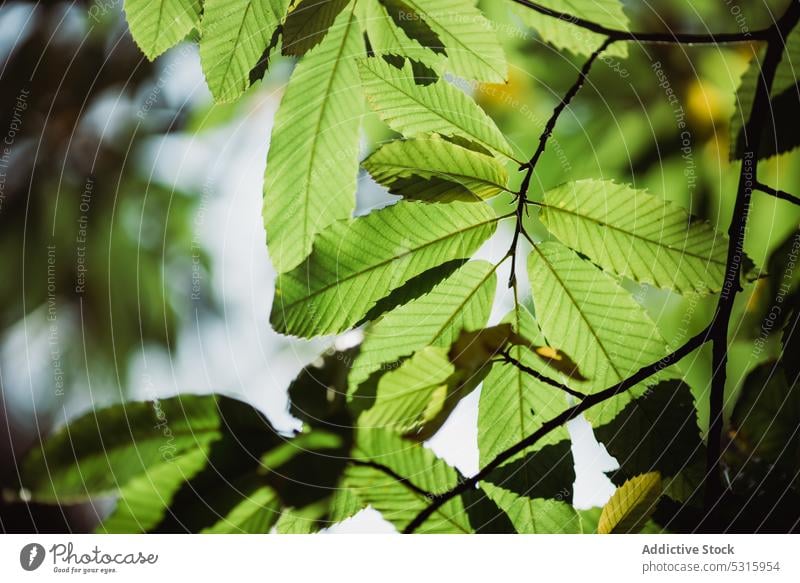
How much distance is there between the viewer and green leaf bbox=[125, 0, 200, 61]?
0.35 meters

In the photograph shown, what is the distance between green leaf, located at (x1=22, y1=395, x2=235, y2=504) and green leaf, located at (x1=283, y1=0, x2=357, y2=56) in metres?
0.21

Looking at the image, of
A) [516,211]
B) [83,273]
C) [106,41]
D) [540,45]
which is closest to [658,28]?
[540,45]

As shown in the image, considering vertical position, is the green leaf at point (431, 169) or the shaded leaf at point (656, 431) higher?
the green leaf at point (431, 169)

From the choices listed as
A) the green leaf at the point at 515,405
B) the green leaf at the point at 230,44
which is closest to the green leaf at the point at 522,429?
the green leaf at the point at 515,405

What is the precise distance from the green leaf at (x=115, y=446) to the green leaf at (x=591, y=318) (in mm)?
201

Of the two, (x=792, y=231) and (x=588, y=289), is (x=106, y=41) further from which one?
(x=792, y=231)

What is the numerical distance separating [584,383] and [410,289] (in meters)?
0.13

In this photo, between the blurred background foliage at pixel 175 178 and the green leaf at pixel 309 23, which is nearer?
the green leaf at pixel 309 23

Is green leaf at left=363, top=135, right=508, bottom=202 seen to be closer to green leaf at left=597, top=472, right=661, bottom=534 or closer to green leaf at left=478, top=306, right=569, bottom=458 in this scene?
green leaf at left=478, top=306, right=569, bottom=458

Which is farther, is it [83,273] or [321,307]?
[83,273]
